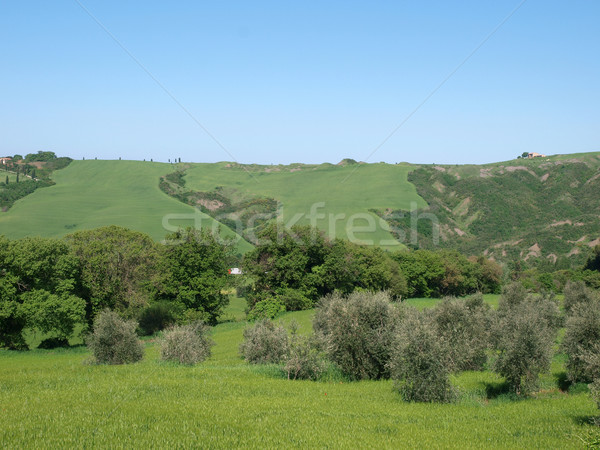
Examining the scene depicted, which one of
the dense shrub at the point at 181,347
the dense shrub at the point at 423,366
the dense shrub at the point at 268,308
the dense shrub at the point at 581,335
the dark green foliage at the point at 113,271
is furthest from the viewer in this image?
the dense shrub at the point at 268,308

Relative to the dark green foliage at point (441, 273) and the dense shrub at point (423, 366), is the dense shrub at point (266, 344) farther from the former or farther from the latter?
the dark green foliage at point (441, 273)

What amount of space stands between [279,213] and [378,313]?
14811 cm

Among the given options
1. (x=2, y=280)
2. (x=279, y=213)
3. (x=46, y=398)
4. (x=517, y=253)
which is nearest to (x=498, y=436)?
(x=46, y=398)

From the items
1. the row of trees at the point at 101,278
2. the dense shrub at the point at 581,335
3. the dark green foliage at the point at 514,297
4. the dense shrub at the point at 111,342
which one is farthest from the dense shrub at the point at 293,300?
the dense shrub at the point at 581,335

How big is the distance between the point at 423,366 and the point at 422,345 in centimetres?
83

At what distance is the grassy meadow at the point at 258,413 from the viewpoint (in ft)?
40.5

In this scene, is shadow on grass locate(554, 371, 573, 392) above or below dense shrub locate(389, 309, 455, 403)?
below

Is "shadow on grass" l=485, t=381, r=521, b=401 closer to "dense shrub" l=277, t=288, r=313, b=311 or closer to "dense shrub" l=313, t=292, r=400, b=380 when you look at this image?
"dense shrub" l=313, t=292, r=400, b=380

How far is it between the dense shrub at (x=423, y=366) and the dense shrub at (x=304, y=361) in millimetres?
6017

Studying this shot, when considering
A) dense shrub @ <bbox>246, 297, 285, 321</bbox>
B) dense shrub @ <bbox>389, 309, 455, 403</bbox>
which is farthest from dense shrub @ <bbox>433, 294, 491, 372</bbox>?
dense shrub @ <bbox>246, 297, 285, 321</bbox>

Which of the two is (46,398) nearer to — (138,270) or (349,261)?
(138,270)

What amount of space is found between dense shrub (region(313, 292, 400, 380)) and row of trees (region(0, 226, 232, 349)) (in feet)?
95.4

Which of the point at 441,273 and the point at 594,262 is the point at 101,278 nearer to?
the point at 441,273

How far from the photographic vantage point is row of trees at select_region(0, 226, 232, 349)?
43.2 m
